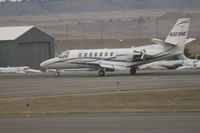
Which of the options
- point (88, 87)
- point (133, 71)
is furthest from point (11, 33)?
point (88, 87)

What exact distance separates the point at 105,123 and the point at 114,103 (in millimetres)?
8816

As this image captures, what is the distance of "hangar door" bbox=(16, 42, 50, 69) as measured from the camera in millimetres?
78688

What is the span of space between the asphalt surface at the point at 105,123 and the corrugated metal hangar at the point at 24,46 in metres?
A: 52.1

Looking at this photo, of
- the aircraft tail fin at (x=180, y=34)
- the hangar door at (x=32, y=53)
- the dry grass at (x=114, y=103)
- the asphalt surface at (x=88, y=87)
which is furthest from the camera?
the hangar door at (x=32, y=53)

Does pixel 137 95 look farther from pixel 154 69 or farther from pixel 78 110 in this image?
pixel 154 69

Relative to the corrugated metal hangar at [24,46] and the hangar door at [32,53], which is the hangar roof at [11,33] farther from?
the hangar door at [32,53]

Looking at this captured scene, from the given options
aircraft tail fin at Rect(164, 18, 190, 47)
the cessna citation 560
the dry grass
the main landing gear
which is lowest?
the dry grass

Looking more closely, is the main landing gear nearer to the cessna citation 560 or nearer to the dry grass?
the cessna citation 560

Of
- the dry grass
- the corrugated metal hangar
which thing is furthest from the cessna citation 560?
the corrugated metal hangar

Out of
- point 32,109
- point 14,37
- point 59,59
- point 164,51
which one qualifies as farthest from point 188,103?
point 14,37

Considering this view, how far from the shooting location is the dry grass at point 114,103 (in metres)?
28.4

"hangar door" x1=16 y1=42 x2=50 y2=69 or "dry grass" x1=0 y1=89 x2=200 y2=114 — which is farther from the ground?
"hangar door" x1=16 y1=42 x2=50 y2=69

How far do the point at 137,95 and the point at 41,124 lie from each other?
12.4 metres

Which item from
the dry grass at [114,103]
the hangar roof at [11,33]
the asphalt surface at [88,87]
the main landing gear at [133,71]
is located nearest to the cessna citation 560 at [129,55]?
the main landing gear at [133,71]
